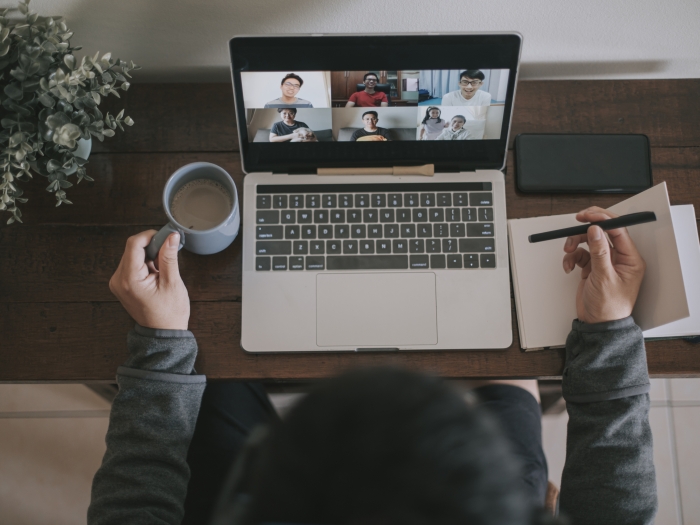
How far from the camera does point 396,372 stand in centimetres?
36

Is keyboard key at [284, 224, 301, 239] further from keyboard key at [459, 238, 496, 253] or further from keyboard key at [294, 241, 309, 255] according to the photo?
keyboard key at [459, 238, 496, 253]

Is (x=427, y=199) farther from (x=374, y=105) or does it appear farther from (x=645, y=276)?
(x=645, y=276)

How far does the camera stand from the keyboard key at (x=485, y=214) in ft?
2.75

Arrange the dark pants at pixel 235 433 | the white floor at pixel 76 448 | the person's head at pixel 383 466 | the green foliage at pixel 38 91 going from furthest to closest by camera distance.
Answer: the white floor at pixel 76 448 → the dark pants at pixel 235 433 → the green foliage at pixel 38 91 → the person's head at pixel 383 466

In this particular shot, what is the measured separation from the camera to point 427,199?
842 mm

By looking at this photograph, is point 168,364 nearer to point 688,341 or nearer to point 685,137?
point 688,341

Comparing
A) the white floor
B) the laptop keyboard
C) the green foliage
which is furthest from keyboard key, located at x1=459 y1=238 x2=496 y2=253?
the white floor

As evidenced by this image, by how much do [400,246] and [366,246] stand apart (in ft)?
0.18

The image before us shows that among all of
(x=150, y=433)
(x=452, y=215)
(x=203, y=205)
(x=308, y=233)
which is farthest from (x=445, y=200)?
(x=150, y=433)

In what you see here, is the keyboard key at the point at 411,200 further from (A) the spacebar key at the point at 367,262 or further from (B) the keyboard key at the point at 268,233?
(B) the keyboard key at the point at 268,233

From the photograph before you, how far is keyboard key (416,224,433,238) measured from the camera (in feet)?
2.73

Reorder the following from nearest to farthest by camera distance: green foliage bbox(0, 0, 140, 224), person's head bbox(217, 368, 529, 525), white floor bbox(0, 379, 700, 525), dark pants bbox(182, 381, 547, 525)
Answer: person's head bbox(217, 368, 529, 525)
green foliage bbox(0, 0, 140, 224)
dark pants bbox(182, 381, 547, 525)
white floor bbox(0, 379, 700, 525)

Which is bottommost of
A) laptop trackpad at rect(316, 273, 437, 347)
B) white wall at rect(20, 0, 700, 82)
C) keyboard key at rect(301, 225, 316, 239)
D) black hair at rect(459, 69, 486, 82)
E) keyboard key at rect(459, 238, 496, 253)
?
laptop trackpad at rect(316, 273, 437, 347)

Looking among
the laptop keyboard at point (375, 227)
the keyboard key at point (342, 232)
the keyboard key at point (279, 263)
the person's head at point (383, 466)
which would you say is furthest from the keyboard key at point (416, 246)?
the person's head at point (383, 466)
